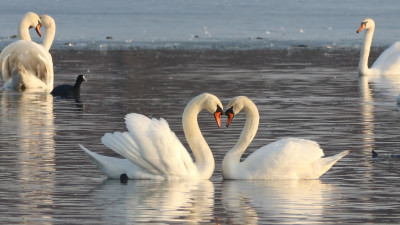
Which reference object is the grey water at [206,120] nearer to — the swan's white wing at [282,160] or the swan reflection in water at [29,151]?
the swan reflection in water at [29,151]

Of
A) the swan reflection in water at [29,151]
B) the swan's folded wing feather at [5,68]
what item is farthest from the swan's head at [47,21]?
the swan reflection in water at [29,151]

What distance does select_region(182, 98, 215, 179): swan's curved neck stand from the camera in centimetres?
1146

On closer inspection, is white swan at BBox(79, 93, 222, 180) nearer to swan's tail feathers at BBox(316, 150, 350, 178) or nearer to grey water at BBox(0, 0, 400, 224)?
grey water at BBox(0, 0, 400, 224)

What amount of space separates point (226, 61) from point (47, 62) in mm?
8273

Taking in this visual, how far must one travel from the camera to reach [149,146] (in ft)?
36.2

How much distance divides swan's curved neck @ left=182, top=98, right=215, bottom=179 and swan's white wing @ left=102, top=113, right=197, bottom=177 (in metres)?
0.30

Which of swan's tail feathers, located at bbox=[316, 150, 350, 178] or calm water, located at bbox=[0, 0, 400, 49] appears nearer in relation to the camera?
swan's tail feathers, located at bbox=[316, 150, 350, 178]

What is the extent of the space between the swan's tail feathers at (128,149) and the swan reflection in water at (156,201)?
169 millimetres

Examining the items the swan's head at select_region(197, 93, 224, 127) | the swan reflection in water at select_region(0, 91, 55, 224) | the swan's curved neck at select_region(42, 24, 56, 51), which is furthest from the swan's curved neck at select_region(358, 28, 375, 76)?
Answer: the swan's head at select_region(197, 93, 224, 127)

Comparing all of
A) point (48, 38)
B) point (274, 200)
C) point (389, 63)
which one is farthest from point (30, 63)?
point (274, 200)

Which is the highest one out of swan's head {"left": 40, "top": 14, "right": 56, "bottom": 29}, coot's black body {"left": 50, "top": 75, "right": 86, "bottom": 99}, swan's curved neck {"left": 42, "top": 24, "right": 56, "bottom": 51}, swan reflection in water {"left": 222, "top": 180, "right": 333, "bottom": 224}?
swan's head {"left": 40, "top": 14, "right": 56, "bottom": 29}

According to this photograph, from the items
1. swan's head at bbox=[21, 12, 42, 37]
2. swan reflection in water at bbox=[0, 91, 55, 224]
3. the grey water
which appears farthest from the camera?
swan's head at bbox=[21, 12, 42, 37]

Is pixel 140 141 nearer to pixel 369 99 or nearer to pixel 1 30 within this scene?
pixel 369 99

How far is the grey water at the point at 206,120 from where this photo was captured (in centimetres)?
946
